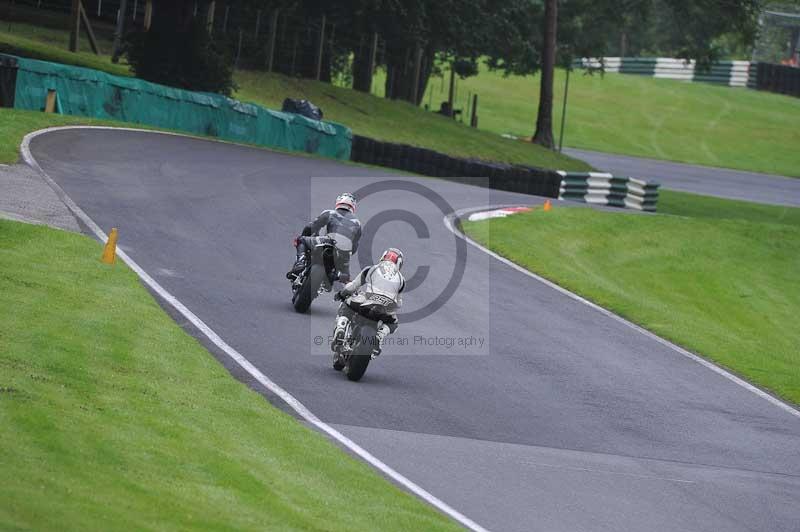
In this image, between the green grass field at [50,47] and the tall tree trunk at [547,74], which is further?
the tall tree trunk at [547,74]

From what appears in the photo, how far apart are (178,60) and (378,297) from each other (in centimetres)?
2980

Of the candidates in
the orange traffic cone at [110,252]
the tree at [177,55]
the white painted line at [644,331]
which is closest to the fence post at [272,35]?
the tree at [177,55]

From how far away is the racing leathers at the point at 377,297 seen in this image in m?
13.9

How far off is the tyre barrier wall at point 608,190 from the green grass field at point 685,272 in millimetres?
7993

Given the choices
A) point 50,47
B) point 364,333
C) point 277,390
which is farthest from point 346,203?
point 50,47

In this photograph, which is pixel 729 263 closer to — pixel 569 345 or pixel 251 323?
pixel 569 345

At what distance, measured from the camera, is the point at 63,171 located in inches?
965

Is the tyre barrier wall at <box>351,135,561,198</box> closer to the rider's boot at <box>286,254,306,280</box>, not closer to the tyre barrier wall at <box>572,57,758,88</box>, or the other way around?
the rider's boot at <box>286,254,306,280</box>

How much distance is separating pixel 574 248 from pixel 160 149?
9.96m

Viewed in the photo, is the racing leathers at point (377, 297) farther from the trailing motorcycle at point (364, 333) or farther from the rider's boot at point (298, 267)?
the rider's boot at point (298, 267)

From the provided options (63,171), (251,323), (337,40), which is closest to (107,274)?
(251,323)

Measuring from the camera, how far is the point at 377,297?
1394cm

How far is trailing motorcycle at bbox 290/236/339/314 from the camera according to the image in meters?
16.6

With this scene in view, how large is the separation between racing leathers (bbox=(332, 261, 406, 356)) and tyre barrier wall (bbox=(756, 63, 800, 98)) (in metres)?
77.7
